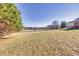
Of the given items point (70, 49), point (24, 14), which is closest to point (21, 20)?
point (24, 14)

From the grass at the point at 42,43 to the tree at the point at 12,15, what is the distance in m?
0.09

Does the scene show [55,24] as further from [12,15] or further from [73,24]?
[12,15]

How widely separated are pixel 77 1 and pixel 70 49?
1.67 feet

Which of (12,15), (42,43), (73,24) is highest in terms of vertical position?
(12,15)

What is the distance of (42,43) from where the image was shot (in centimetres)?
204

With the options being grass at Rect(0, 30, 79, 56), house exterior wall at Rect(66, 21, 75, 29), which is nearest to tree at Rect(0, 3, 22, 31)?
grass at Rect(0, 30, 79, 56)

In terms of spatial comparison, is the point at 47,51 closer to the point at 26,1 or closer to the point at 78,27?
the point at 78,27

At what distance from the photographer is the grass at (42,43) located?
6.54ft

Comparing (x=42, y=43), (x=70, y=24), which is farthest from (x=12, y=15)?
(x=70, y=24)

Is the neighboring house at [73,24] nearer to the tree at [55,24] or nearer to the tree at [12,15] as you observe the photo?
the tree at [55,24]

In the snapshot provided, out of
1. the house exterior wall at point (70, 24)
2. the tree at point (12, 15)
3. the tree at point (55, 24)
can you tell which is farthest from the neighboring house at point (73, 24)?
the tree at point (12, 15)

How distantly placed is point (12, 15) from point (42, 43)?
454 millimetres

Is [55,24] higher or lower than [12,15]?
lower

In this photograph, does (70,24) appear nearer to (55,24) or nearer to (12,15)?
(55,24)
